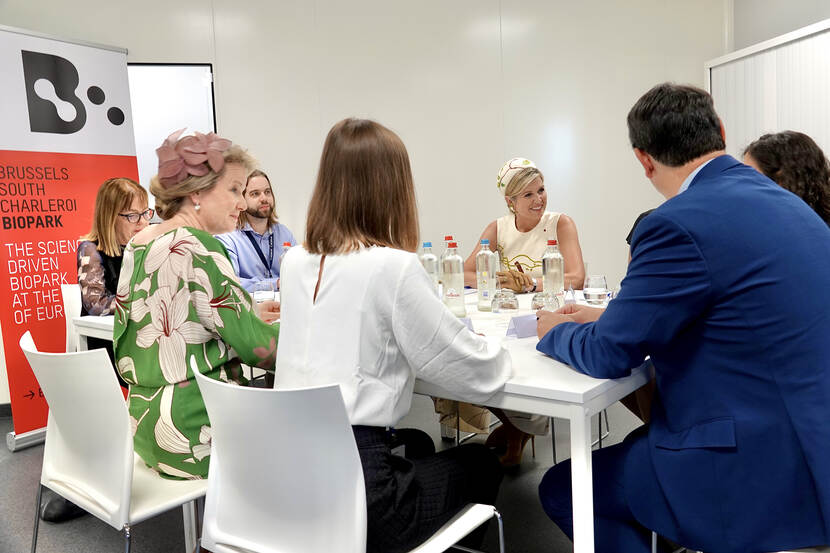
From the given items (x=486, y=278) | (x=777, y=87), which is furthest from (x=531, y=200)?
(x=777, y=87)

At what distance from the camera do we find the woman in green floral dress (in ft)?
5.88

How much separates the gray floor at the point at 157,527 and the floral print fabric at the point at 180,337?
87 centimetres

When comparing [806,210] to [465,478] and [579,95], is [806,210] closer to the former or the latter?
[465,478]

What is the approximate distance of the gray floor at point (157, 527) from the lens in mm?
2432

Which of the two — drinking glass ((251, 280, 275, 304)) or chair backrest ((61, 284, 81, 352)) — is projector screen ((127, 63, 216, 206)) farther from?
drinking glass ((251, 280, 275, 304))

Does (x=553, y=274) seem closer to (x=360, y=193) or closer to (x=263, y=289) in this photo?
(x=360, y=193)

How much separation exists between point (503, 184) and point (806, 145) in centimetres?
157

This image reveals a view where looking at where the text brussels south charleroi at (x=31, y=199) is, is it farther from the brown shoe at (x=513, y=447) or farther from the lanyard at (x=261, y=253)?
the brown shoe at (x=513, y=447)

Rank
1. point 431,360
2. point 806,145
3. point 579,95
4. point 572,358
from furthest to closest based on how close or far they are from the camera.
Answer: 1. point 579,95
2. point 806,145
3. point 572,358
4. point 431,360

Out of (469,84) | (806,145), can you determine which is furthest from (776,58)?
(806,145)

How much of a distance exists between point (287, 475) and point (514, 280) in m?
1.75

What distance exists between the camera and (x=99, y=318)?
2.93 meters

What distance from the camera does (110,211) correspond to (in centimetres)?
329

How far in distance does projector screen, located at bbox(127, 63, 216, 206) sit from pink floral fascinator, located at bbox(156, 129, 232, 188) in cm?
299
